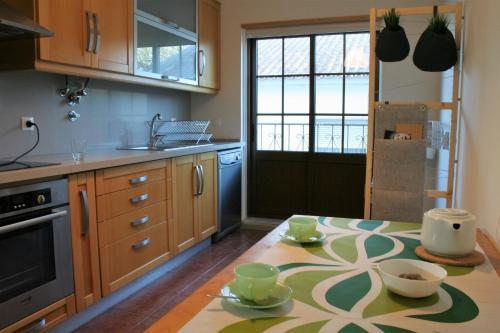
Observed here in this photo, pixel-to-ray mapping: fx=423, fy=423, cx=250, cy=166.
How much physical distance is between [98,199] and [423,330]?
1.94 m

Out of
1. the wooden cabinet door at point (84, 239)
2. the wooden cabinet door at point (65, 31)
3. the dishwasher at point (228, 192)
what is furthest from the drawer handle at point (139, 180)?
the dishwasher at point (228, 192)

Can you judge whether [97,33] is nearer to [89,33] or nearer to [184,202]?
[89,33]

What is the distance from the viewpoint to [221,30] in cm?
434

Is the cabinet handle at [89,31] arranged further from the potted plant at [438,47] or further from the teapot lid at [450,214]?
the teapot lid at [450,214]

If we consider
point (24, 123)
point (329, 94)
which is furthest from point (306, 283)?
point (329, 94)

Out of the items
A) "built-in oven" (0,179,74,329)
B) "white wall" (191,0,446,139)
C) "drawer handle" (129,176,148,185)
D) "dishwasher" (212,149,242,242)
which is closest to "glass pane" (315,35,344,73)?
"white wall" (191,0,446,139)

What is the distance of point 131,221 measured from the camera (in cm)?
267

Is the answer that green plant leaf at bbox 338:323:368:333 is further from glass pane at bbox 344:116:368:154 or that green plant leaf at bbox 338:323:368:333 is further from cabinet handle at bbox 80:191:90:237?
glass pane at bbox 344:116:368:154

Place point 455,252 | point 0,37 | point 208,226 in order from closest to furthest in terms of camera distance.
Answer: point 455,252 → point 0,37 → point 208,226

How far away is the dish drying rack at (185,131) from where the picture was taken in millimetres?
4031

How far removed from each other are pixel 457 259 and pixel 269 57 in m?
3.49

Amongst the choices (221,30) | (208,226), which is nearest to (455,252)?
(208,226)

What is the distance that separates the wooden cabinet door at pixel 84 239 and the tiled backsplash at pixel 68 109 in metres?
0.58

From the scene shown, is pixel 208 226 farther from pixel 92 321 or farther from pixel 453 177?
pixel 453 177
